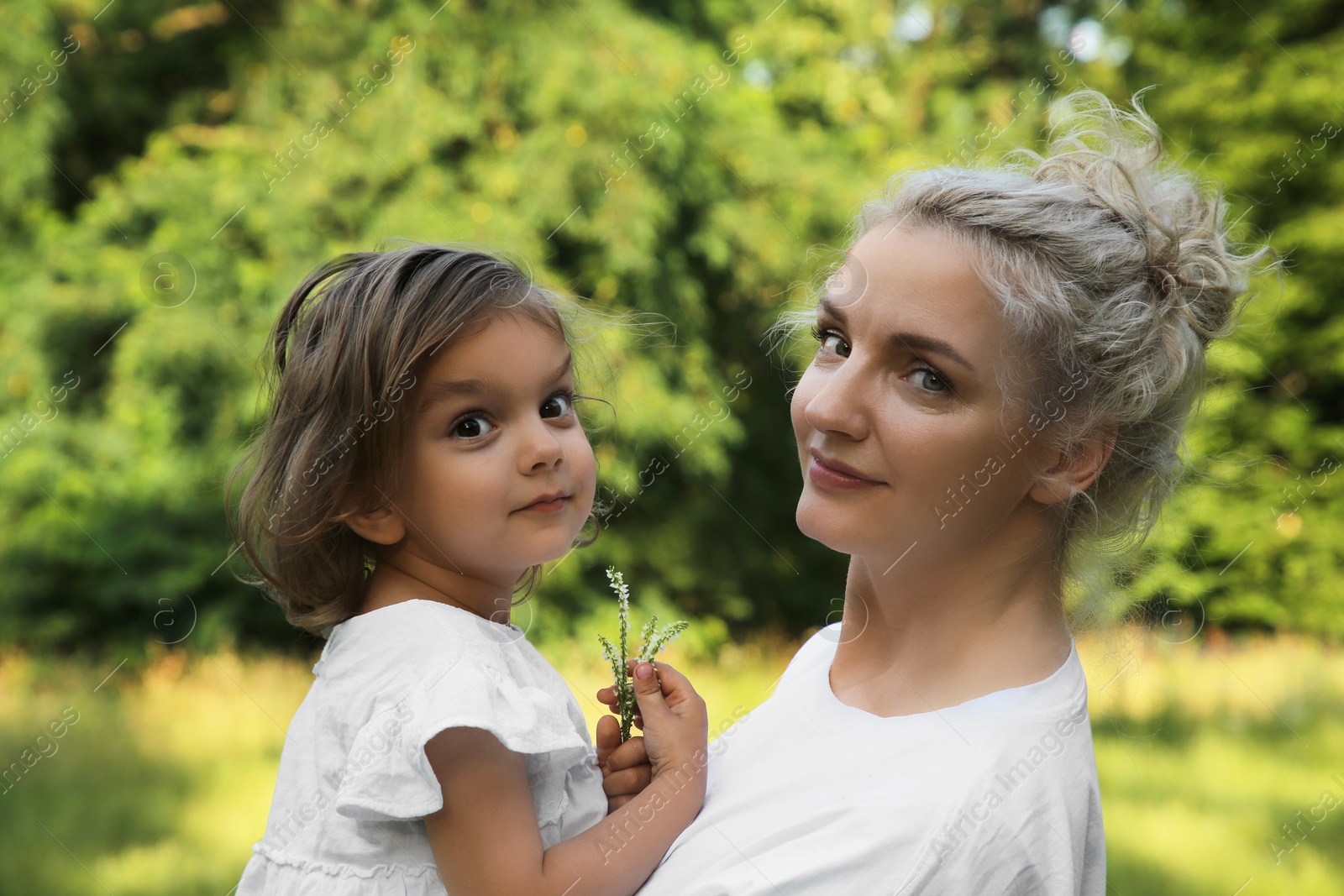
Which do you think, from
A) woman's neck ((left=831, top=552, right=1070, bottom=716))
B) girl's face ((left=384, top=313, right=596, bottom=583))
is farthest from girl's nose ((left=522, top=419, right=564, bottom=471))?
woman's neck ((left=831, top=552, right=1070, bottom=716))

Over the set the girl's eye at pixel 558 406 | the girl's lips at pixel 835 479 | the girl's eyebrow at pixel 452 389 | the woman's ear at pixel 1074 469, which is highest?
the girl's eyebrow at pixel 452 389

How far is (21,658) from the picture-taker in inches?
258

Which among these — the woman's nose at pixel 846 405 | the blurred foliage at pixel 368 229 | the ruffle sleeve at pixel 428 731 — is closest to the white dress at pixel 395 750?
the ruffle sleeve at pixel 428 731

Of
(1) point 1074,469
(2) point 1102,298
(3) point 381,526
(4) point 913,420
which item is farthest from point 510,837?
(2) point 1102,298

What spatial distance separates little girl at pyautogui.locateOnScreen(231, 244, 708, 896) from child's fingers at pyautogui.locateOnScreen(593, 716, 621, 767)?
0.02m

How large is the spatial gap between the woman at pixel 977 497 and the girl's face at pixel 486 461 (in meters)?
0.34

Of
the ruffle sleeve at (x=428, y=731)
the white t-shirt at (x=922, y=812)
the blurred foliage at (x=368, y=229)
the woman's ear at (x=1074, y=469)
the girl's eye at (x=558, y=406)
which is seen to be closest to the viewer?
the white t-shirt at (x=922, y=812)

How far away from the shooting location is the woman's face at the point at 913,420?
4.74 ft

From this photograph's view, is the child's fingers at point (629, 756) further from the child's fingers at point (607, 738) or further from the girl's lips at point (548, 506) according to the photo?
the girl's lips at point (548, 506)

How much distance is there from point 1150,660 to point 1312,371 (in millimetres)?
4296

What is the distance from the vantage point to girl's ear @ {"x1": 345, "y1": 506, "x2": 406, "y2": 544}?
1.68m

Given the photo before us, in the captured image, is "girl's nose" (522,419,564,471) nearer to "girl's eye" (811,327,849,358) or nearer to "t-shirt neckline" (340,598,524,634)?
"t-shirt neckline" (340,598,524,634)

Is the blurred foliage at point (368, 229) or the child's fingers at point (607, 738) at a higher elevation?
the child's fingers at point (607, 738)

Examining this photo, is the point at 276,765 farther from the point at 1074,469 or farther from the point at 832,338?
the point at 1074,469
